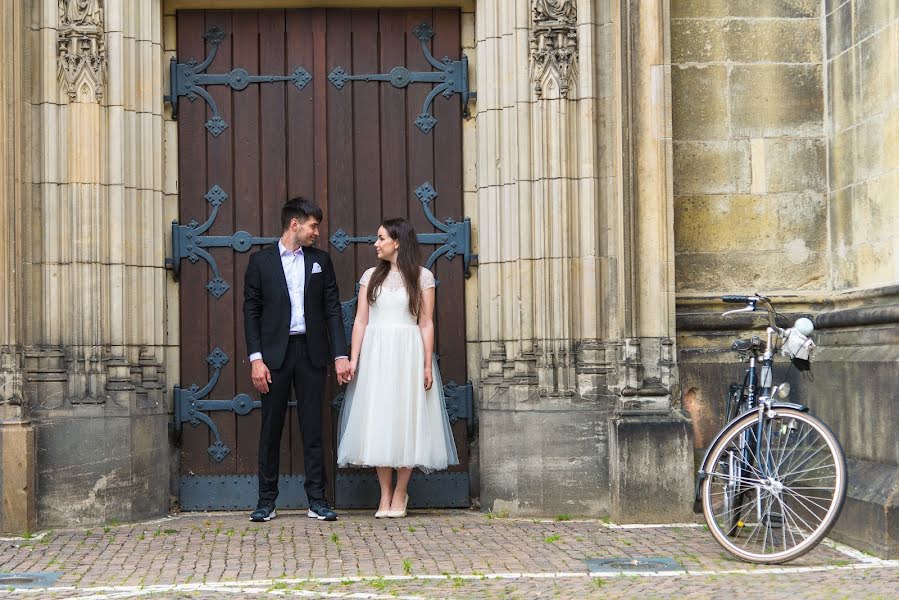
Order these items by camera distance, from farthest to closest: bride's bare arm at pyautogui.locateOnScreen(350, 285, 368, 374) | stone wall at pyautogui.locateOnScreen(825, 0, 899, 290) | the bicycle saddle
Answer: bride's bare arm at pyautogui.locateOnScreen(350, 285, 368, 374), stone wall at pyautogui.locateOnScreen(825, 0, 899, 290), the bicycle saddle

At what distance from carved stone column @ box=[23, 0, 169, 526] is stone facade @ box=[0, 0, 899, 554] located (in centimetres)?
1

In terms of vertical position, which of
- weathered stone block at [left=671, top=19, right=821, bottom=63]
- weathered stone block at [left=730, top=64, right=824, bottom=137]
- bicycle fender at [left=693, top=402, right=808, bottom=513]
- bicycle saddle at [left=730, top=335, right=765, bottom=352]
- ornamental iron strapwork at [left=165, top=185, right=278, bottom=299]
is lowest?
bicycle fender at [left=693, top=402, right=808, bottom=513]

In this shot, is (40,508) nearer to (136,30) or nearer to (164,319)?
(164,319)

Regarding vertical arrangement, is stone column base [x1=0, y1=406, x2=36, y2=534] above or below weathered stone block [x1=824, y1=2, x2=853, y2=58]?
below

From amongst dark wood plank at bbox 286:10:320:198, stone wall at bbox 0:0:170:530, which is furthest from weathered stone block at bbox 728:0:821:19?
stone wall at bbox 0:0:170:530

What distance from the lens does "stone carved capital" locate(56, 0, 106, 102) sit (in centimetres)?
830

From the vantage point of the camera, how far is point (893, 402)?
7051 mm

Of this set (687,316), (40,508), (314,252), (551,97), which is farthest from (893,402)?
(40,508)

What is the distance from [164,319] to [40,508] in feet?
4.82

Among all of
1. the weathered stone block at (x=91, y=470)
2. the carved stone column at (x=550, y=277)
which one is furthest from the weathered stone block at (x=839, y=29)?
the weathered stone block at (x=91, y=470)

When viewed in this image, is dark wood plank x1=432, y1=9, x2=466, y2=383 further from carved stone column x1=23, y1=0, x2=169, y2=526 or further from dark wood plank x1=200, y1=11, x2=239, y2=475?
carved stone column x1=23, y1=0, x2=169, y2=526

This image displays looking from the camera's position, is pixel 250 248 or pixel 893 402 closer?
pixel 893 402

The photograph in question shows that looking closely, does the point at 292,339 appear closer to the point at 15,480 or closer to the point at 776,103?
the point at 15,480

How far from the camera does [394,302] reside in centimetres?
846
